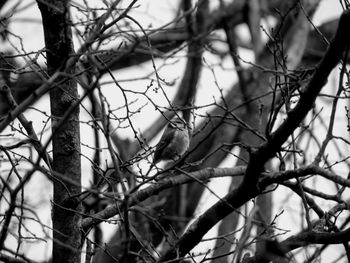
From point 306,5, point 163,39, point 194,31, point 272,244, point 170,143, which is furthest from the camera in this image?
point 306,5

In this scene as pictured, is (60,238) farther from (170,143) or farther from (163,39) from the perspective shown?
(163,39)

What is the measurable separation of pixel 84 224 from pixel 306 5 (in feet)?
28.7

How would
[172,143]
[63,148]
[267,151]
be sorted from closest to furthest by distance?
[267,151] → [63,148] → [172,143]

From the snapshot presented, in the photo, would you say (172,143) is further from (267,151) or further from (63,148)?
(267,151)

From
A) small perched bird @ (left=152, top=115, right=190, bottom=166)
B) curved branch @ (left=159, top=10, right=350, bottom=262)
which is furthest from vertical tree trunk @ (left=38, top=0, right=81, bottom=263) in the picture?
small perched bird @ (left=152, top=115, right=190, bottom=166)

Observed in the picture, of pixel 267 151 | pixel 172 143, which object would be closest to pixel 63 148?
pixel 267 151

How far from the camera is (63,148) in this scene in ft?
17.4

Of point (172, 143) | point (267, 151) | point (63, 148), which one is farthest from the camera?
point (172, 143)

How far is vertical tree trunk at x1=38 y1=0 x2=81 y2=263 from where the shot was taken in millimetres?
5043

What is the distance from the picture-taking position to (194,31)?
1099 cm

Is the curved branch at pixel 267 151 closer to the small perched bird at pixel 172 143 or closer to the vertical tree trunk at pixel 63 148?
the vertical tree trunk at pixel 63 148

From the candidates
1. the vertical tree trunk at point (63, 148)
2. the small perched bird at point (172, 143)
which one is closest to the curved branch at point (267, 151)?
the vertical tree trunk at point (63, 148)

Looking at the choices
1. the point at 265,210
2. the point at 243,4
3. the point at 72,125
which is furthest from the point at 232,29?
the point at 72,125

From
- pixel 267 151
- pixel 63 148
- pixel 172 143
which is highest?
pixel 172 143
